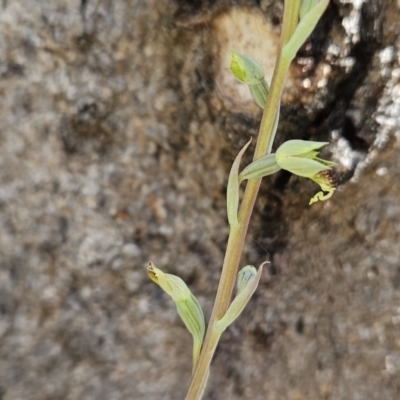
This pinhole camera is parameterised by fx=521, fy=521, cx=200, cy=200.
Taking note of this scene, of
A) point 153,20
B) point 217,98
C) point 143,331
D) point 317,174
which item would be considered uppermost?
point 153,20

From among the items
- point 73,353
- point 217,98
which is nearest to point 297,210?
point 217,98

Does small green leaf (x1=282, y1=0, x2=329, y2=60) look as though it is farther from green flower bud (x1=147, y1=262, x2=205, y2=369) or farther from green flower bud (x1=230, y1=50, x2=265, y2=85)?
green flower bud (x1=147, y1=262, x2=205, y2=369)

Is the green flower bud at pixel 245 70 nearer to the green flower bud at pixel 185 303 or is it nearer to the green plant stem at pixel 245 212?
the green plant stem at pixel 245 212

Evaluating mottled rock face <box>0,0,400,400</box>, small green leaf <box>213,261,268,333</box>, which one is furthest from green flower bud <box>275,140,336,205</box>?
mottled rock face <box>0,0,400,400</box>

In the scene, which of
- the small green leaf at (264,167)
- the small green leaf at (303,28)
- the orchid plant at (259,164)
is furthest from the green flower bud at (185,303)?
the small green leaf at (303,28)

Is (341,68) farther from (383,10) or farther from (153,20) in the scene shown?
(153,20)

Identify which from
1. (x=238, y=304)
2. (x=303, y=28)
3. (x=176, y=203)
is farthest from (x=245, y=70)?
(x=176, y=203)

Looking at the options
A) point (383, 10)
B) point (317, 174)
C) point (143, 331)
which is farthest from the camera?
point (143, 331)

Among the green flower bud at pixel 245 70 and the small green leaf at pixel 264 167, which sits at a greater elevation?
the green flower bud at pixel 245 70
